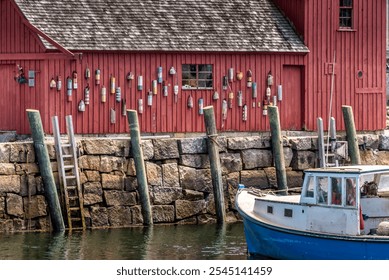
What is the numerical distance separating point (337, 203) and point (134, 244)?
6.20 m

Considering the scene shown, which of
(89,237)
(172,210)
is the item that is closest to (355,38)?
(172,210)

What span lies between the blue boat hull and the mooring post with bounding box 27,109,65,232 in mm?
5430

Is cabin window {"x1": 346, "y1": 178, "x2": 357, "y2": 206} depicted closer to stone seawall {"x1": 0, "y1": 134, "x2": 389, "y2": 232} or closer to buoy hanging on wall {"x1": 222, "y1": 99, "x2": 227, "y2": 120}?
stone seawall {"x1": 0, "y1": 134, "x2": 389, "y2": 232}

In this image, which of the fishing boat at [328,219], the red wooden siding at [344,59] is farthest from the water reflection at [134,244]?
the red wooden siding at [344,59]

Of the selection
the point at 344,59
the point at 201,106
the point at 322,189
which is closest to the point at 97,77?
the point at 201,106

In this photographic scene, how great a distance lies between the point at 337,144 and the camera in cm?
4612

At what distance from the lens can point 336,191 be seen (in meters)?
36.4

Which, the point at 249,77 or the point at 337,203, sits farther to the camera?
the point at 249,77

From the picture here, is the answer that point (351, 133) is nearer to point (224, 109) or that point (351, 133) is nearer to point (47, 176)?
point (224, 109)

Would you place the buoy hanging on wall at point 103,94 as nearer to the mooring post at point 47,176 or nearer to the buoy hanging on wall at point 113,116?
the buoy hanging on wall at point 113,116

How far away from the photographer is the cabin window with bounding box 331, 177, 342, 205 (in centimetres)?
3631

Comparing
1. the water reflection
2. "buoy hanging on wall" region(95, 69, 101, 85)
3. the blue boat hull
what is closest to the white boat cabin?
the blue boat hull

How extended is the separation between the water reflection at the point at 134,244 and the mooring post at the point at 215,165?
0.62m

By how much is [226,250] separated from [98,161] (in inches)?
207
